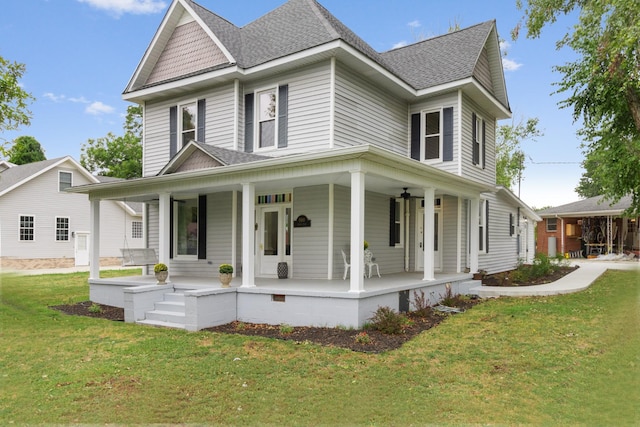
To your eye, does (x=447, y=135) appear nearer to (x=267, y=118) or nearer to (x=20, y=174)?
(x=267, y=118)

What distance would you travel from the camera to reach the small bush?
8.05 meters

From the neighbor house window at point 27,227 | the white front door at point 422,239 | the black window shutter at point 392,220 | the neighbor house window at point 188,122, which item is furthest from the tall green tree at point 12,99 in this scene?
the neighbor house window at point 27,227

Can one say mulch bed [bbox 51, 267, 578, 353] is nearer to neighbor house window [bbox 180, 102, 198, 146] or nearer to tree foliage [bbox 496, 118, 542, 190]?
neighbor house window [bbox 180, 102, 198, 146]

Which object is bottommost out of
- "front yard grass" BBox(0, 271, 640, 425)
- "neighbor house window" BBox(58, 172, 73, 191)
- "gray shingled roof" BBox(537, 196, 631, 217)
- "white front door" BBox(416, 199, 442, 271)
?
"front yard grass" BBox(0, 271, 640, 425)

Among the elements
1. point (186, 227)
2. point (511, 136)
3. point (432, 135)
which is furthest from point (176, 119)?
point (511, 136)

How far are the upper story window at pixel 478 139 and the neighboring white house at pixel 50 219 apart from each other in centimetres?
1876

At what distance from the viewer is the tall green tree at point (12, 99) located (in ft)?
40.9

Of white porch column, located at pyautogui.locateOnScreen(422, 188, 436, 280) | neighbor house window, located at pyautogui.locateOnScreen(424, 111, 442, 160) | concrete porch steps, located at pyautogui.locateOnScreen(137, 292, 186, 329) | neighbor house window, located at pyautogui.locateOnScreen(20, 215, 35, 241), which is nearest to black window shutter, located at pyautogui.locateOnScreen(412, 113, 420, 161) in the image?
neighbor house window, located at pyautogui.locateOnScreen(424, 111, 442, 160)

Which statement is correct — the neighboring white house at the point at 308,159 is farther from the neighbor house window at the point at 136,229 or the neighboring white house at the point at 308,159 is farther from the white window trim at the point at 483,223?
the neighbor house window at the point at 136,229

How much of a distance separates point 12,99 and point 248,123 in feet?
21.9

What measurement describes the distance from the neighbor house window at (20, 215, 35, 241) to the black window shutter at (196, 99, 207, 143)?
56.0ft

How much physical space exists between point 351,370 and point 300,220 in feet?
18.8

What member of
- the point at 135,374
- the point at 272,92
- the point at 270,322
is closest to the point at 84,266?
the point at 272,92

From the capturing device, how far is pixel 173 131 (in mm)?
14195
